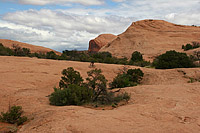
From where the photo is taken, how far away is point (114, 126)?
12.6 ft

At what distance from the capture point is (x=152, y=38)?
40531 millimetres

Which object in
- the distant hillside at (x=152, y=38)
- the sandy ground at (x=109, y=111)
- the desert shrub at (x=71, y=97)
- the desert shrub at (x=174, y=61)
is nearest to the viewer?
the sandy ground at (x=109, y=111)

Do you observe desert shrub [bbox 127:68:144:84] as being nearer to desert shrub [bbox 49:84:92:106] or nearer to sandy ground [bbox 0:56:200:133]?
sandy ground [bbox 0:56:200:133]

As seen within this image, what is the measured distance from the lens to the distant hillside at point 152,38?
3631 centimetres

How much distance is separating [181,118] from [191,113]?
644 millimetres

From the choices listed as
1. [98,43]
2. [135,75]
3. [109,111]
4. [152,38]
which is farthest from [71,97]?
[98,43]

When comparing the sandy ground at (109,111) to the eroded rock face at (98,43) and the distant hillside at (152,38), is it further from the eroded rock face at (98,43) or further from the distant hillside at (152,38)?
the eroded rock face at (98,43)

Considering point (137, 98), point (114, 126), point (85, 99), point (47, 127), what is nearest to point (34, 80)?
point (85, 99)

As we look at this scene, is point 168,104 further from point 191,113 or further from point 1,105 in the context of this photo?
point 1,105

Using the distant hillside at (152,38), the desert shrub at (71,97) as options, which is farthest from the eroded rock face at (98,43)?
the desert shrub at (71,97)

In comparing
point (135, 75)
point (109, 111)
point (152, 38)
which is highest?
point (152, 38)

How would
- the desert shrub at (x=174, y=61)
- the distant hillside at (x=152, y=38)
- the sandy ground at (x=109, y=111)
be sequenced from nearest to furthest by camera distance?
the sandy ground at (x=109, y=111)
the desert shrub at (x=174, y=61)
the distant hillside at (x=152, y=38)

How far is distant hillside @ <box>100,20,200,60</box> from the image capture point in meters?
36.3

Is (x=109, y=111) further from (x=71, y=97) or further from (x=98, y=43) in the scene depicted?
(x=98, y=43)
